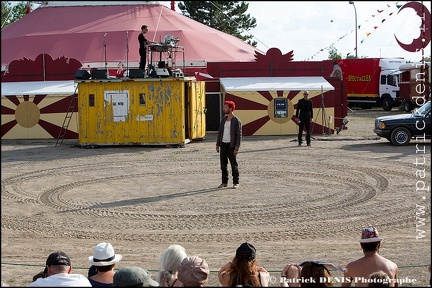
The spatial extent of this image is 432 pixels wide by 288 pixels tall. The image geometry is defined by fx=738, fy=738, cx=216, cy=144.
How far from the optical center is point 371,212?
1254 cm

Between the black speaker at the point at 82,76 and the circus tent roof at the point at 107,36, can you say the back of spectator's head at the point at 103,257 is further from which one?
the circus tent roof at the point at 107,36

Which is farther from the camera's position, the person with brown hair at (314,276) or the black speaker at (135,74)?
the black speaker at (135,74)

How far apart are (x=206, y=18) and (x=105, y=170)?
3994 centimetres

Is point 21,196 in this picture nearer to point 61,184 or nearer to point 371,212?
point 61,184

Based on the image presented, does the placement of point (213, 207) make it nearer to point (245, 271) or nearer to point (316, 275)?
point (245, 271)

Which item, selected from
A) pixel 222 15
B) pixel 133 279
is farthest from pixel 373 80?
pixel 133 279

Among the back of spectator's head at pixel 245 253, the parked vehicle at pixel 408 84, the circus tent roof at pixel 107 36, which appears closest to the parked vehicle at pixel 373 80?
the parked vehicle at pixel 408 84

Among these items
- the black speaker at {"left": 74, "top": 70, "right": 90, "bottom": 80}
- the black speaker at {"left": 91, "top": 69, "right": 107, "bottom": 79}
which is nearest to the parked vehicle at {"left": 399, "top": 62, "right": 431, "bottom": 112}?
the black speaker at {"left": 91, "top": 69, "right": 107, "bottom": 79}

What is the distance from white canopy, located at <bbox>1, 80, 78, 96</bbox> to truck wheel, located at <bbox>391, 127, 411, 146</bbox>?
11068 mm

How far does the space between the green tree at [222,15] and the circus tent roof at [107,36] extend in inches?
527

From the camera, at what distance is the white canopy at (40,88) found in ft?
89.0

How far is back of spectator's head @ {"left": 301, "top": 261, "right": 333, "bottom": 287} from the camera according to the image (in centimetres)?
482

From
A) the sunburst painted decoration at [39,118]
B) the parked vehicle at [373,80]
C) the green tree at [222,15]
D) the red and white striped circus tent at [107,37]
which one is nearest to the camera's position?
the sunburst painted decoration at [39,118]

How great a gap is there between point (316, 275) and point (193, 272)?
35.6 inches
